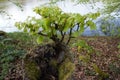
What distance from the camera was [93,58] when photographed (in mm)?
6426

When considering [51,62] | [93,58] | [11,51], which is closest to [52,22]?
[51,62]

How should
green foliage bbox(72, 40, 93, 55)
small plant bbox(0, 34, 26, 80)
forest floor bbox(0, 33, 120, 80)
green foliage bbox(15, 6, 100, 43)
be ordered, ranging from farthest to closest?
green foliage bbox(72, 40, 93, 55)
forest floor bbox(0, 33, 120, 80)
small plant bbox(0, 34, 26, 80)
green foliage bbox(15, 6, 100, 43)

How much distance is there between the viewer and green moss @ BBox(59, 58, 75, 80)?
3350mm

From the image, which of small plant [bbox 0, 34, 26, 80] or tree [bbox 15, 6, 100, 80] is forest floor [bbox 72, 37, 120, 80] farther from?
tree [bbox 15, 6, 100, 80]

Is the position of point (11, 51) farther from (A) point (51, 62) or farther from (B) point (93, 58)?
(A) point (51, 62)

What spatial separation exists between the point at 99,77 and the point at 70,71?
2105 millimetres

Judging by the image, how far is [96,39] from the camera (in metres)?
8.24

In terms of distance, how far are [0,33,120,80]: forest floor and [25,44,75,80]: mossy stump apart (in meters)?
1.04

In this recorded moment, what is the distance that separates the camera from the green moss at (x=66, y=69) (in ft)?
11.0

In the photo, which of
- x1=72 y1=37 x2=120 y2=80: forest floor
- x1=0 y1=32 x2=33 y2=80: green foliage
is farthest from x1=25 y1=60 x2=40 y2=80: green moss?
x1=72 y1=37 x2=120 y2=80: forest floor


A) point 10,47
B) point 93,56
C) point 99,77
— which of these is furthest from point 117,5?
point 10,47

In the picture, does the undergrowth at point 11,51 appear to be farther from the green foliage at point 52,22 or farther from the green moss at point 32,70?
the green foliage at point 52,22

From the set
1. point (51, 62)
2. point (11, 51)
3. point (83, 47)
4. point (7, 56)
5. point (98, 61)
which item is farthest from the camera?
point (83, 47)

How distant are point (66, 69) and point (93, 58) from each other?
10.2 ft
